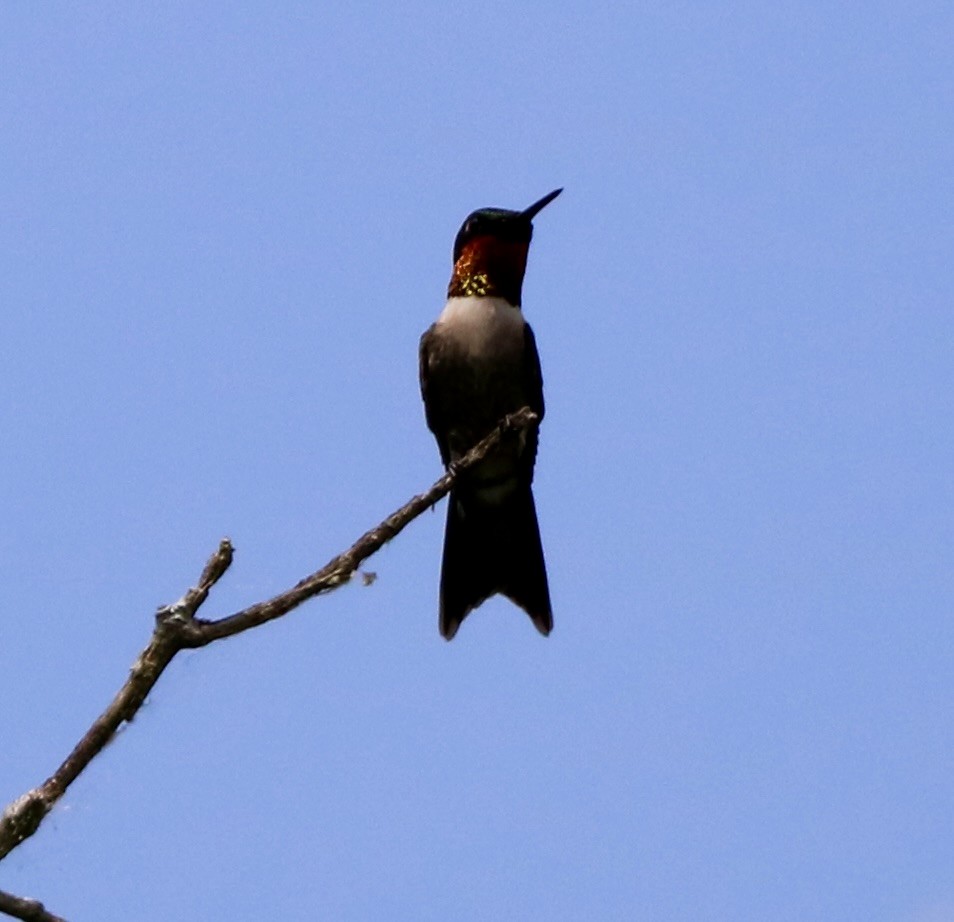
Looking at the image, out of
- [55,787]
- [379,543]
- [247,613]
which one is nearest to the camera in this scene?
[55,787]

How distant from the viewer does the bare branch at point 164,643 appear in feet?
9.42

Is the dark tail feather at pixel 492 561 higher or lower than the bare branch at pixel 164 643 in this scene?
higher

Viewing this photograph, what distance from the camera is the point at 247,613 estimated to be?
10.6 feet

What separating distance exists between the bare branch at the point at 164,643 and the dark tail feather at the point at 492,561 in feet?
14.2


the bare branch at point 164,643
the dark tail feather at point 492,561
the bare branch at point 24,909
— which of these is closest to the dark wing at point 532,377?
the dark tail feather at point 492,561

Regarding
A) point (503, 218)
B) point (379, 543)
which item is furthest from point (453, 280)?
point (379, 543)

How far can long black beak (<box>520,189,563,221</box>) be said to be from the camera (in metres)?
8.04

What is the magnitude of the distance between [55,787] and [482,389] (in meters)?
5.09

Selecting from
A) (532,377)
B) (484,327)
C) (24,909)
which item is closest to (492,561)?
(532,377)

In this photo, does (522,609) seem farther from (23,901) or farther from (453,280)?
(23,901)

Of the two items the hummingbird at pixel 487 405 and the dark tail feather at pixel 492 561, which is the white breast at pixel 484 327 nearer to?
the hummingbird at pixel 487 405

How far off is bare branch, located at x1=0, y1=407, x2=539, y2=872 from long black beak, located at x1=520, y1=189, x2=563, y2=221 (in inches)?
184

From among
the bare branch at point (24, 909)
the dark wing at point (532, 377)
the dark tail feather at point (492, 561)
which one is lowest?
the bare branch at point (24, 909)

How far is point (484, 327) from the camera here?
7961 mm
